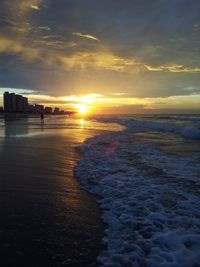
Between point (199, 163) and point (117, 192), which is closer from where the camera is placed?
point (117, 192)

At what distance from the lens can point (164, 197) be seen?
6695 millimetres

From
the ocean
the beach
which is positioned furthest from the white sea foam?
the beach

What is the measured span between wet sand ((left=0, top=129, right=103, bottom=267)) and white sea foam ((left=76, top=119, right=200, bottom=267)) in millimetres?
284

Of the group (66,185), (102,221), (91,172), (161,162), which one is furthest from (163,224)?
(161,162)

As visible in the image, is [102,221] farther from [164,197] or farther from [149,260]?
[164,197]

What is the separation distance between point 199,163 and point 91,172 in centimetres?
432

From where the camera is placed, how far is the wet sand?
392 centimetres

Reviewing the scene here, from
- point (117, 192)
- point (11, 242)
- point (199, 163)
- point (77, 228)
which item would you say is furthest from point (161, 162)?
point (11, 242)

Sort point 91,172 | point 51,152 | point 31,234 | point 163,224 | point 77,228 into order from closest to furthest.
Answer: point 31,234 → point 77,228 → point 163,224 → point 91,172 → point 51,152

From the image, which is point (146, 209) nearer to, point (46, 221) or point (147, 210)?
point (147, 210)

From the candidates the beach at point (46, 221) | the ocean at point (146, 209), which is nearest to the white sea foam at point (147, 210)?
the ocean at point (146, 209)

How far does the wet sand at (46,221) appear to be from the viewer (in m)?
3.92

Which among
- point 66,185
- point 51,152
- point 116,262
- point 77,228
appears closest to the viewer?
point 116,262

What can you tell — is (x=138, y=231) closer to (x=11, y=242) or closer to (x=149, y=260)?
(x=149, y=260)
